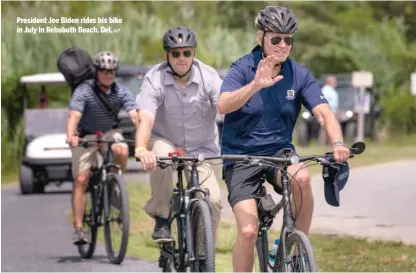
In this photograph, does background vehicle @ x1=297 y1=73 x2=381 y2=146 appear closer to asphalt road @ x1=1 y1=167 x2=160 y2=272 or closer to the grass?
asphalt road @ x1=1 y1=167 x2=160 y2=272

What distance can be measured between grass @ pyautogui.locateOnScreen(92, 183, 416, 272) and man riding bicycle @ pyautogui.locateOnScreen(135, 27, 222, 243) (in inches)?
41.7

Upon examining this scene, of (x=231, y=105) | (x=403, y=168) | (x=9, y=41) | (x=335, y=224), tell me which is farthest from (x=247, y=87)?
(x=9, y=41)

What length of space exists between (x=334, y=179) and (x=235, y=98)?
2.30ft

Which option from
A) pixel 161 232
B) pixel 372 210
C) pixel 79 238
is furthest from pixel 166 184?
pixel 372 210

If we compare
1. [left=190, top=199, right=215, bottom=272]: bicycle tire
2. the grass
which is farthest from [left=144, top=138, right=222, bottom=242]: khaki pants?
the grass

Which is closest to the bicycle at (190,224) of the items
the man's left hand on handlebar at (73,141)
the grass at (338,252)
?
the grass at (338,252)

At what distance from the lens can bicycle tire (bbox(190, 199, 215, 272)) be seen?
27.3 ft

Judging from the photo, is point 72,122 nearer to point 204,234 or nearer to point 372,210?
point 372,210

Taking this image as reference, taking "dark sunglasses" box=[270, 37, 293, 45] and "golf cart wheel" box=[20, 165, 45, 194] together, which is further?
"golf cart wheel" box=[20, 165, 45, 194]

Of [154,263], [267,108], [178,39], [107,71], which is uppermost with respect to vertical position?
[107,71]

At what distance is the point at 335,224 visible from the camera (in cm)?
1369

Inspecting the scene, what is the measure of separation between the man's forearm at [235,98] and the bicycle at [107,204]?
3978 millimetres

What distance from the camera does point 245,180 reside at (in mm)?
7902

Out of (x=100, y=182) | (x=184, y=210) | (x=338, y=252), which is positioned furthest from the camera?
(x=100, y=182)
